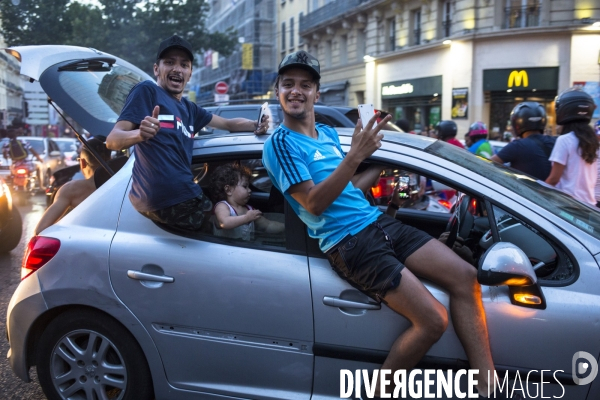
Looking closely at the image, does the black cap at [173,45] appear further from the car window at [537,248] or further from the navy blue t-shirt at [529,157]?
the navy blue t-shirt at [529,157]

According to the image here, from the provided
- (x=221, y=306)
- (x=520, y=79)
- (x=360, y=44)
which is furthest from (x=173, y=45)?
(x=360, y=44)

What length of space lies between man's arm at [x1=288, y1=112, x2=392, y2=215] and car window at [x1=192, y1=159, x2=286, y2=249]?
1.29 ft

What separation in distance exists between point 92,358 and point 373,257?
1585mm

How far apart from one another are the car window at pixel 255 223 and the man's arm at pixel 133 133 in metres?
0.45

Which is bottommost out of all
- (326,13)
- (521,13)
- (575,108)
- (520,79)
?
(575,108)

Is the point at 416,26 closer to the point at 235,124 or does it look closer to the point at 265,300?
the point at 235,124

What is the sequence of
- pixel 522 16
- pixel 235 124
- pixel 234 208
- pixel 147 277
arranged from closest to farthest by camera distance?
pixel 147 277 < pixel 234 208 < pixel 235 124 < pixel 522 16

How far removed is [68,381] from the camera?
3096mm

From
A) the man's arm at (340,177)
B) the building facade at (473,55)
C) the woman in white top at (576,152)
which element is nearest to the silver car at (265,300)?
the man's arm at (340,177)

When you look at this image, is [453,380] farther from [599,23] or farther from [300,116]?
[599,23]

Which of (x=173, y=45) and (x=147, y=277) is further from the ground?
(x=173, y=45)

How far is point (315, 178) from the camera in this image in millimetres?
2715

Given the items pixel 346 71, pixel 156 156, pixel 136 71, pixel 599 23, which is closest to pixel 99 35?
pixel 346 71

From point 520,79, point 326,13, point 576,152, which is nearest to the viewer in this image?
point 576,152
